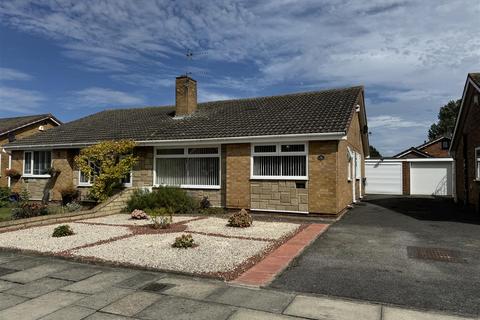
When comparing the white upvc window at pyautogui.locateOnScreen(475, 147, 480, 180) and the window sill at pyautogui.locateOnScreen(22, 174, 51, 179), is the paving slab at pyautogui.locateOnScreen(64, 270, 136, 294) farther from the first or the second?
the white upvc window at pyautogui.locateOnScreen(475, 147, 480, 180)

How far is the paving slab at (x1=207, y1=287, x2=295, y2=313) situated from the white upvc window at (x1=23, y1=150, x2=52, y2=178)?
636 inches

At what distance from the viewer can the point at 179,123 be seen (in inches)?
701

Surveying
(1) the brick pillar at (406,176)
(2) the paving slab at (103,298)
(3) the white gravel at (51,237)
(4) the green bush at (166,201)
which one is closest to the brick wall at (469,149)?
(1) the brick pillar at (406,176)

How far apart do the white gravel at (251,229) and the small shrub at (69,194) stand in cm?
786

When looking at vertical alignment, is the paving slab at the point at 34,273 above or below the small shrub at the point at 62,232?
below

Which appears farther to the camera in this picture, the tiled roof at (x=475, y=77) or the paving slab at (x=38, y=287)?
the tiled roof at (x=475, y=77)

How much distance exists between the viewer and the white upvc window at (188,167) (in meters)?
15.2

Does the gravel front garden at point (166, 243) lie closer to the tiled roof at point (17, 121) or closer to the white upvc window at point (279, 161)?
the white upvc window at point (279, 161)

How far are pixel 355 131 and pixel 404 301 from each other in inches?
572

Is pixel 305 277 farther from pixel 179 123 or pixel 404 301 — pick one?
pixel 179 123

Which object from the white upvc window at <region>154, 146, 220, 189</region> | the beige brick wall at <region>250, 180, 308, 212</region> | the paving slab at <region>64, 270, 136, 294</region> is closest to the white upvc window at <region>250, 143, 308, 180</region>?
the beige brick wall at <region>250, 180, 308, 212</region>

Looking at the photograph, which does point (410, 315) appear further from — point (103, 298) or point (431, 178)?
point (431, 178)

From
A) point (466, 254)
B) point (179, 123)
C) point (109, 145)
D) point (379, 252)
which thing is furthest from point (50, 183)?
point (466, 254)

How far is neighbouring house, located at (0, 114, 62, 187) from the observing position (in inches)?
943
